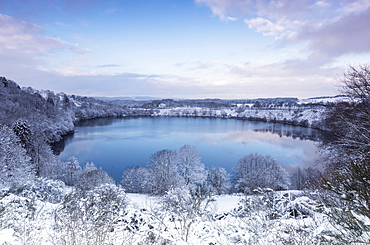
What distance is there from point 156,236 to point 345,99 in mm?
6385

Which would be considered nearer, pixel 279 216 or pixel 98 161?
pixel 279 216

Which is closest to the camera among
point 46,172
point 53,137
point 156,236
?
point 156,236

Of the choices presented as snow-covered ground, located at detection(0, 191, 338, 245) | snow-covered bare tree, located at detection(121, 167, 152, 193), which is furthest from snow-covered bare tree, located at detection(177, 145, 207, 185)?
snow-covered ground, located at detection(0, 191, 338, 245)

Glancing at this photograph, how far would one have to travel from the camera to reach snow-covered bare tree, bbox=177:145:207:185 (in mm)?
20672

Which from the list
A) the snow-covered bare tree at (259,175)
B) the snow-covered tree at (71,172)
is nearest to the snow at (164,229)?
the snow-covered bare tree at (259,175)

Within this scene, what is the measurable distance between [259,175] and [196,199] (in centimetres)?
1305

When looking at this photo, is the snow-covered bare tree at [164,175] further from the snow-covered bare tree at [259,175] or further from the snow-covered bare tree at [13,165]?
the snow-covered bare tree at [13,165]

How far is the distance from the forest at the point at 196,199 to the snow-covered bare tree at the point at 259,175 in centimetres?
10

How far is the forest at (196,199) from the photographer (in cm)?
295

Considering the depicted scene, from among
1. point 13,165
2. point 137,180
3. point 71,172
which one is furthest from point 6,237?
point 71,172

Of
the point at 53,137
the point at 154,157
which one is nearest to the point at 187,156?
the point at 154,157

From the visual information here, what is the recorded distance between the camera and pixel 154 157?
830 inches

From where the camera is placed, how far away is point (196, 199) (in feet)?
22.9

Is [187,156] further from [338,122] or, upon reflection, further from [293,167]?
[338,122]
